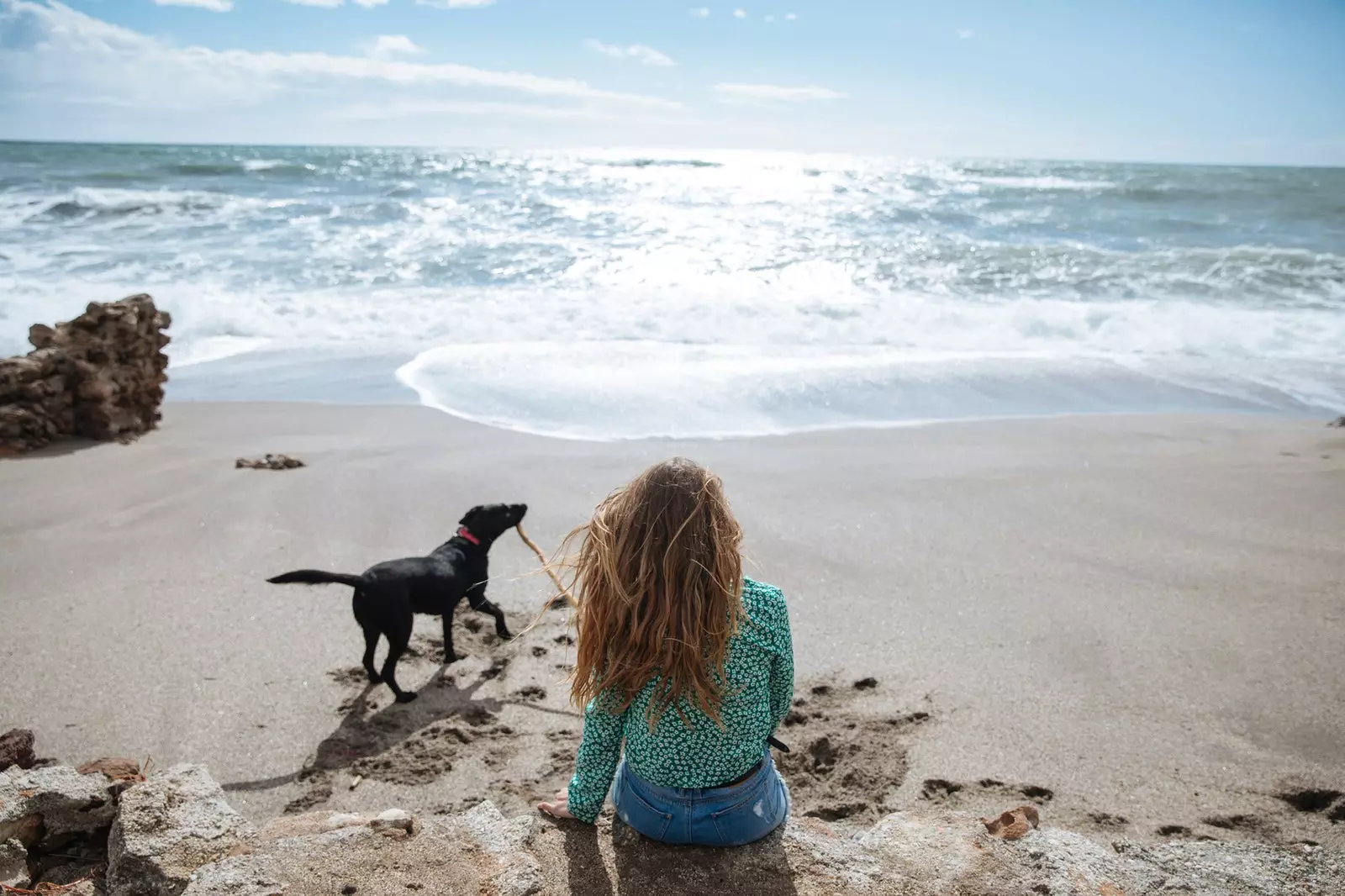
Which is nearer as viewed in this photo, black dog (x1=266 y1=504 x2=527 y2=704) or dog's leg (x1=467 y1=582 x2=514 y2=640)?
black dog (x1=266 y1=504 x2=527 y2=704)

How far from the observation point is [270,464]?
5793 millimetres

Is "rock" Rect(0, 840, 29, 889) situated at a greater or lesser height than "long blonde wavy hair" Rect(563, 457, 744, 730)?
lesser

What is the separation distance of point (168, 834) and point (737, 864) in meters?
1.37

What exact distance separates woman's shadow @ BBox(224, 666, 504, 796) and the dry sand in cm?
1

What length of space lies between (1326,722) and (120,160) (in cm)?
4025

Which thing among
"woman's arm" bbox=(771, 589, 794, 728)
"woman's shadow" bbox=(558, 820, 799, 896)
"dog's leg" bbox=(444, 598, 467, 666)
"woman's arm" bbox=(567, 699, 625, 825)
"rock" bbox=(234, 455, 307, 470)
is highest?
"woman's arm" bbox=(771, 589, 794, 728)

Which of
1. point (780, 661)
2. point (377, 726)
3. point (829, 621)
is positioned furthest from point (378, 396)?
point (780, 661)

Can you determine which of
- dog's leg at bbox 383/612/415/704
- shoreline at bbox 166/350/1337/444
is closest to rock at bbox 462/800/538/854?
dog's leg at bbox 383/612/415/704

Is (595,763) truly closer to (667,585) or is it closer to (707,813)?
(707,813)

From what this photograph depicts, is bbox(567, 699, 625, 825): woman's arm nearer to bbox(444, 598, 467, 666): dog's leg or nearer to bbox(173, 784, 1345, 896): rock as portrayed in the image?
A: bbox(173, 784, 1345, 896): rock

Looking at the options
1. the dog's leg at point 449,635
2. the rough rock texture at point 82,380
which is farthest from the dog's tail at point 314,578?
the rough rock texture at point 82,380

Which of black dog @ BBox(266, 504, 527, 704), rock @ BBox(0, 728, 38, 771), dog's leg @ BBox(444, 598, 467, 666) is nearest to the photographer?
rock @ BBox(0, 728, 38, 771)

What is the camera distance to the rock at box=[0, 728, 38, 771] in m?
2.85

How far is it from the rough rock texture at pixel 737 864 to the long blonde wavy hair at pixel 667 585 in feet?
1.27
